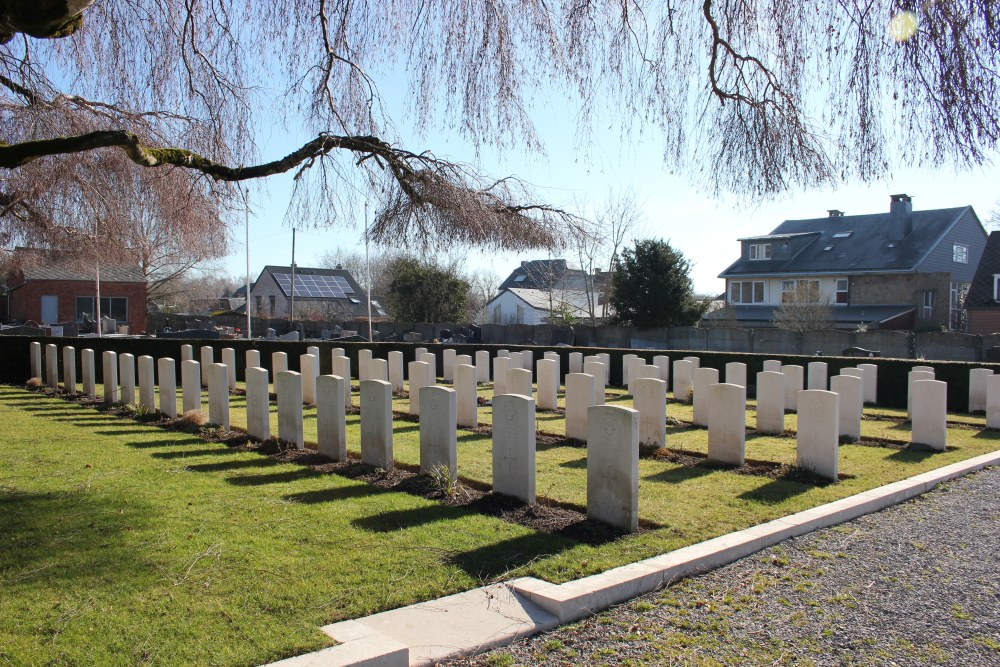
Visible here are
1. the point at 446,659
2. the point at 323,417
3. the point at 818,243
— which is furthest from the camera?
the point at 818,243

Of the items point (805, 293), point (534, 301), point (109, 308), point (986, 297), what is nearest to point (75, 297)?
point (109, 308)

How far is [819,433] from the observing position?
816cm

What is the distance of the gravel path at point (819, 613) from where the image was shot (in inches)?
150

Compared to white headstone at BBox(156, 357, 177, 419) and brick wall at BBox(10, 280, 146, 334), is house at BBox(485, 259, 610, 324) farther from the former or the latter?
white headstone at BBox(156, 357, 177, 419)

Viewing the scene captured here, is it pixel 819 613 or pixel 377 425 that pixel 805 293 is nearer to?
pixel 377 425

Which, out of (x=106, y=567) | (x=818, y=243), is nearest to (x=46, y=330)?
(x=106, y=567)

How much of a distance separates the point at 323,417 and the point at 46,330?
3189 cm

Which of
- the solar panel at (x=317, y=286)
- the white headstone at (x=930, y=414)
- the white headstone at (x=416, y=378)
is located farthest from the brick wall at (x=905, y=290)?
the solar panel at (x=317, y=286)

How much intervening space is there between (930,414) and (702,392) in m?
3.31

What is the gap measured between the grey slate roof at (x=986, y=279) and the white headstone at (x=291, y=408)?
112 feet

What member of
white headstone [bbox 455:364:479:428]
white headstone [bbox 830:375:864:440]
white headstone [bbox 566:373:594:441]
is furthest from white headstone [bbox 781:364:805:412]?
white headstone [bbox 455:364:479:428]

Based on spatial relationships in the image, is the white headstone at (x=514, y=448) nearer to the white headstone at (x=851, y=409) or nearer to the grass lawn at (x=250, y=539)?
the grass lawn at (x=250, y=539)

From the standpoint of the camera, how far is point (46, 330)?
34188 mm

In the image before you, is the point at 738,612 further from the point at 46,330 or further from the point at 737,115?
the point at 46,330
